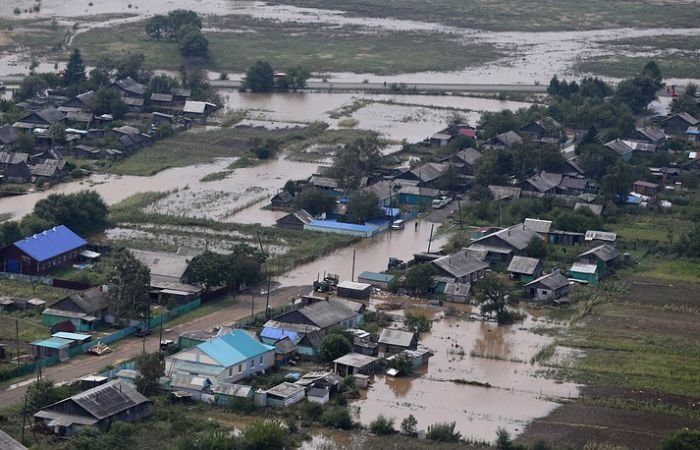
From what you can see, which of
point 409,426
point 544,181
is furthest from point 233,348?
point 544,181

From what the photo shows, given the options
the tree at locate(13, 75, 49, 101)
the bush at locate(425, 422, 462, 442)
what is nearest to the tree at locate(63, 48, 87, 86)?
the tree at locate(13, 75, 49, 101)

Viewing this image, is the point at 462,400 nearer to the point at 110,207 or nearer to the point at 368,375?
the point at 368,375

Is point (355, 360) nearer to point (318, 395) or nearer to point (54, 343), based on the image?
point (318, 395)

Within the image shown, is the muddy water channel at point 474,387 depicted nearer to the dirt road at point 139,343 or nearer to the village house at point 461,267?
the village house at point 461,267

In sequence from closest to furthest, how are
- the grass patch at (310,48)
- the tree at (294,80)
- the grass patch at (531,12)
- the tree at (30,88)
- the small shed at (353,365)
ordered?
1. the small shed at (353,365)
2. the tree at (30,88)
3. the tree at (294,80)
4. the grass patch at (310,48)
5. the grass patch at (531,12)

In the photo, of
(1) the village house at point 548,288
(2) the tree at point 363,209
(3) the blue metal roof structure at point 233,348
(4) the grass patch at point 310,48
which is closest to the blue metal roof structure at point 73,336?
(3) the blue metal roof structure at point 233,348

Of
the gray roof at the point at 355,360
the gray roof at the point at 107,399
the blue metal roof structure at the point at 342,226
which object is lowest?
the blue metal roof structure at the point at 342,226

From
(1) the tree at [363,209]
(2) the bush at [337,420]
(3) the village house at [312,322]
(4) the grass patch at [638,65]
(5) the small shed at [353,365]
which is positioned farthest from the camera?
(4) the grass patch at [638,65]

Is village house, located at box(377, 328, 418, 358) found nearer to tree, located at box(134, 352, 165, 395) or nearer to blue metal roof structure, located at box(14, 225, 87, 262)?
tree, located at box(134, 352, 165, 395)
